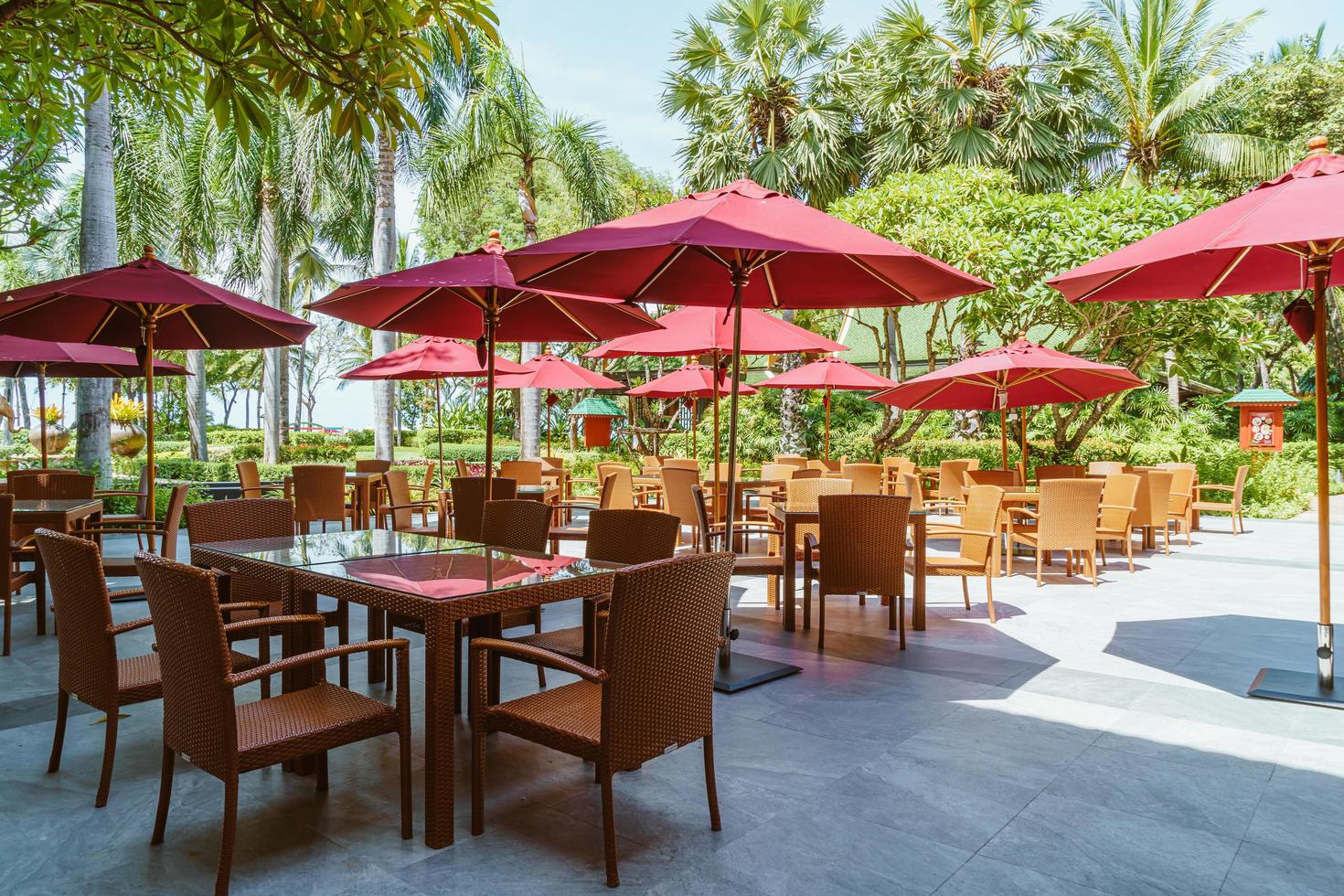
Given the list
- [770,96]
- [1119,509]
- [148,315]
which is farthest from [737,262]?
[770,96]

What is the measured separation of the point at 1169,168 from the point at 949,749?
67.0 feet

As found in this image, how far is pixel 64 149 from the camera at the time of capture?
31.9 feet

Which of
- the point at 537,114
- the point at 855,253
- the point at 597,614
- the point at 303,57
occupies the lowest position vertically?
the point at 597,614

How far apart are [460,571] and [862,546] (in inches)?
112

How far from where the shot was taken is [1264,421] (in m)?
15.9

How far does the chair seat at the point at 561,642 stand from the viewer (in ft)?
11.7

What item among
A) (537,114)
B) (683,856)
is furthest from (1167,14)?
(683,856)

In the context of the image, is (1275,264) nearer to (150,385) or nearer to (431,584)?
(431,584)

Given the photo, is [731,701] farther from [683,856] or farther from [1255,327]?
[1255,327]

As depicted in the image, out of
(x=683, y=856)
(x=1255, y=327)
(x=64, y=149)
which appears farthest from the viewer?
(x=1255, y=327)

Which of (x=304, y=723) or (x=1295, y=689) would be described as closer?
(x=304, y=723)

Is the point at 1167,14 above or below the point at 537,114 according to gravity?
above

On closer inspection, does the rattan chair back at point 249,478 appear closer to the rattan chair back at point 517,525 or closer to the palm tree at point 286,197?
the rattan chair back at point 517,525

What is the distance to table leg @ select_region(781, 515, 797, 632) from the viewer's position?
5.54 metres
